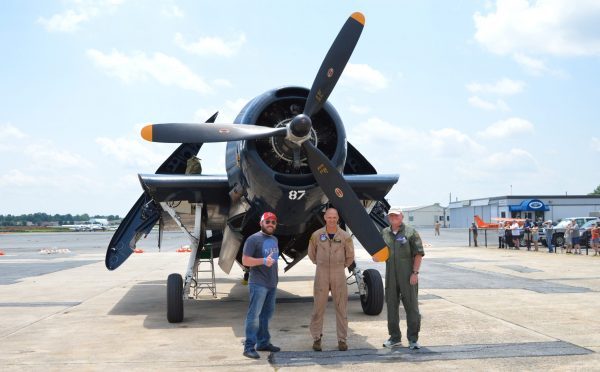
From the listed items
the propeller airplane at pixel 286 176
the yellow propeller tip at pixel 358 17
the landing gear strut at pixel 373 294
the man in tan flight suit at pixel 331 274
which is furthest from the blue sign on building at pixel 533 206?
the man in tan flight suit at pixel 331 274

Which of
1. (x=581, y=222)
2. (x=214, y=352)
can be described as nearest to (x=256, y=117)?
(x=214, y=352)

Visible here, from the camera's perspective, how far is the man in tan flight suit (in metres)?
7.21

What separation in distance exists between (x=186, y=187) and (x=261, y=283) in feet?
11.1

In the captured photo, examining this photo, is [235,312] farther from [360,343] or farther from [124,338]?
[360,343]

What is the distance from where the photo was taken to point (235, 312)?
10.8 m

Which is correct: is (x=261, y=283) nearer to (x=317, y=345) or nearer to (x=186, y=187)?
(x=317, y=345)

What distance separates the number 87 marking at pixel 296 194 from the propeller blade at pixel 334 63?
3.72ft

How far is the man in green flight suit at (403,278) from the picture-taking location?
722cm

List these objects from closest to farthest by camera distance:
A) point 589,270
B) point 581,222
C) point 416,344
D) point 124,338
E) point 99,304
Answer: point 416,344
point 124,338
point 99,304
point 589,270
point 581,222

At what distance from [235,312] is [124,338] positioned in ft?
9.36

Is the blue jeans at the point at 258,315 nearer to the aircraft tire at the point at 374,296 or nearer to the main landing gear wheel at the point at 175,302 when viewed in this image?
the main landing gear wheel at the point at 175,302

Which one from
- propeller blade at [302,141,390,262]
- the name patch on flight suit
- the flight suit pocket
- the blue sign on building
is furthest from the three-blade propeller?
the blue sign on building

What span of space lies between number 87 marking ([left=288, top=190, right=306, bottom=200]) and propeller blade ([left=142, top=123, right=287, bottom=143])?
0.88 m

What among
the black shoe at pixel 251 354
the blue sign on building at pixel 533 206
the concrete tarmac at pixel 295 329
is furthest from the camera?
the blue sign on building at pixel 533 206
